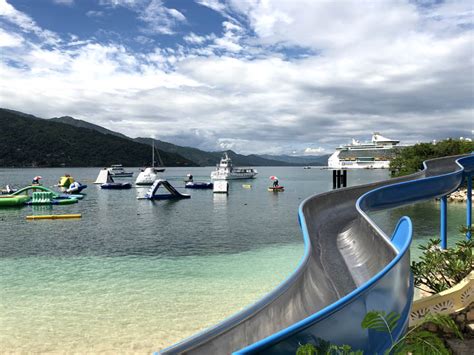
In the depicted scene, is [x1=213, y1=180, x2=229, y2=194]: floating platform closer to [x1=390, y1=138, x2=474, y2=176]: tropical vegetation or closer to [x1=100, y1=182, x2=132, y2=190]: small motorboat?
[x1=100, y1=182, x2=132, y2=190]: small motorboat

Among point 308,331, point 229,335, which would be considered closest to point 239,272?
point 229,335

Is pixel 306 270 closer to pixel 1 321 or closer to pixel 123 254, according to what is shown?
pixel 1 321

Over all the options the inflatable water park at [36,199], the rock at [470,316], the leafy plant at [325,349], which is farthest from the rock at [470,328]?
the inflatable water park at [36,199]

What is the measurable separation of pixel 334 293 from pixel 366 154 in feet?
581

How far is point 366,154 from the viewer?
17650 centimetres

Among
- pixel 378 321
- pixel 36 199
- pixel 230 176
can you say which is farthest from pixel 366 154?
pixel 378 321

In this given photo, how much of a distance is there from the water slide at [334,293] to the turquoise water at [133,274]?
373cm

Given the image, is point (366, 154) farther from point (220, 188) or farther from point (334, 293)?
point (334, 293)

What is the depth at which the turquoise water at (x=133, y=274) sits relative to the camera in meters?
10.8

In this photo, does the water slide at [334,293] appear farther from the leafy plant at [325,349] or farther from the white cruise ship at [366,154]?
the white cruise ship at [366,154]

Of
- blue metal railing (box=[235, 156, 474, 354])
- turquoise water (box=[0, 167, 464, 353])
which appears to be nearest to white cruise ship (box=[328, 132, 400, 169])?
turquoise water (box=[0, 167, 464, 353])

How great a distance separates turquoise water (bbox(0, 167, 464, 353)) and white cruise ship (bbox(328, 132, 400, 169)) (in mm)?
142668

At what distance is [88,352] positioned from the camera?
955 centimetres

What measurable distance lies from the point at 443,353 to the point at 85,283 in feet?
46.0
